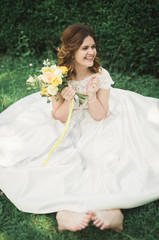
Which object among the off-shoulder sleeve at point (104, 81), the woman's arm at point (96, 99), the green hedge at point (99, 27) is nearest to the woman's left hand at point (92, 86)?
the woman's arm at point (96, 99)

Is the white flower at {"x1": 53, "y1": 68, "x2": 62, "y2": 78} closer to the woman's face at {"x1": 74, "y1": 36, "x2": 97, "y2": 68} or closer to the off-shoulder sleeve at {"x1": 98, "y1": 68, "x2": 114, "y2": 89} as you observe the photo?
the woman's face at {"x1": 74, "y1": 36, "x2": 97, "y2": 68}

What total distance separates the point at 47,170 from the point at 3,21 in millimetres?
3996

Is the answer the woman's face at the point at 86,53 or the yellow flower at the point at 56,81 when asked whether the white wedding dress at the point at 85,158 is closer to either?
the woman's face at the point at 86,53

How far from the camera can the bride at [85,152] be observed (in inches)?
80.9

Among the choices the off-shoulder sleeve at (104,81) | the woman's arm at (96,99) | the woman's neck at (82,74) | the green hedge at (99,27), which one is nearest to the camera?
the woman's arm at (96,99)

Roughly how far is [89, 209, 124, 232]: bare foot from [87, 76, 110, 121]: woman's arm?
107 cm

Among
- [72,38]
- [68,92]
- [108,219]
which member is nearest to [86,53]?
[72,38]

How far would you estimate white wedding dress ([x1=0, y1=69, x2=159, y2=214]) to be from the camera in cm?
211

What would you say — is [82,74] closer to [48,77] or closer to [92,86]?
[92,86]

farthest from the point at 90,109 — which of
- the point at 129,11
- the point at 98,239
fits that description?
the point at 129,11

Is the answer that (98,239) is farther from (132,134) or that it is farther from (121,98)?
(121,98)

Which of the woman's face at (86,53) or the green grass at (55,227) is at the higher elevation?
the woman's face at (86,53)

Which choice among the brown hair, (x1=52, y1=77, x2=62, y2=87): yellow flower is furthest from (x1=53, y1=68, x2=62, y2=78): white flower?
the brown hair

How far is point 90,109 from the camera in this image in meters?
2.64
